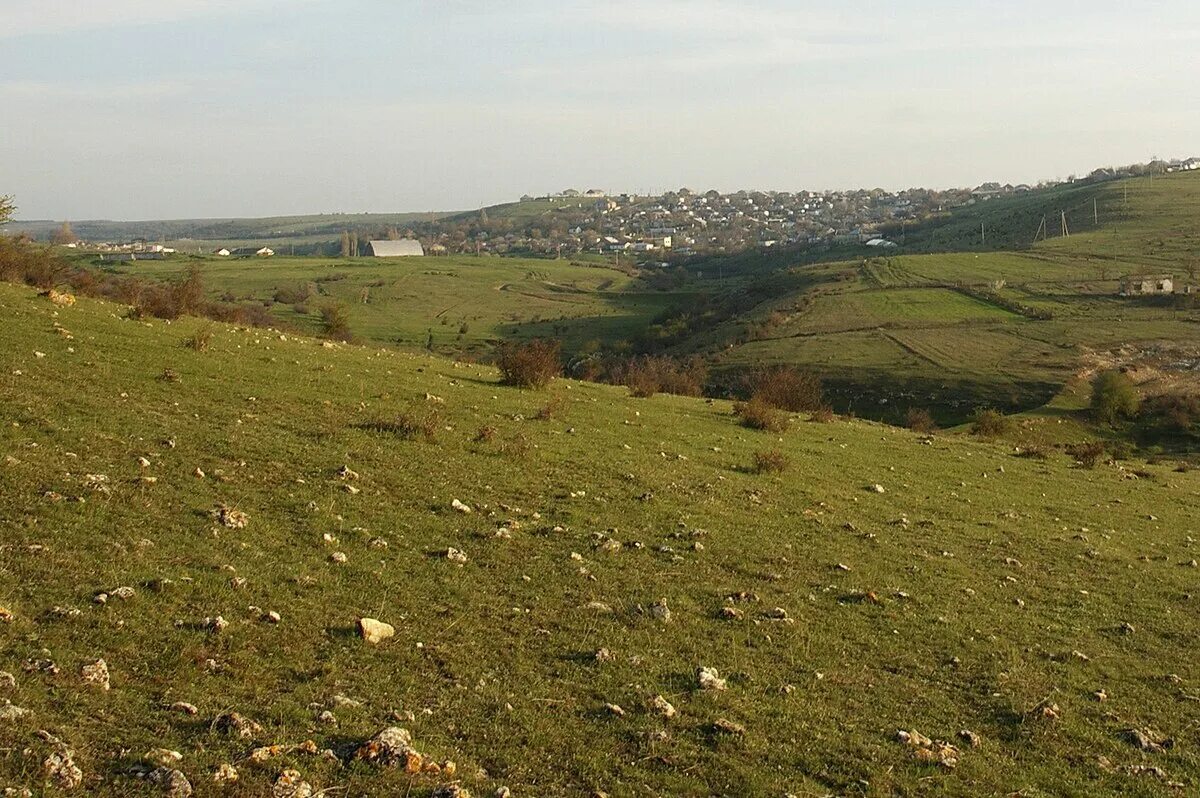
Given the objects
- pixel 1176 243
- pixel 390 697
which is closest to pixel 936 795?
pixel 390 697

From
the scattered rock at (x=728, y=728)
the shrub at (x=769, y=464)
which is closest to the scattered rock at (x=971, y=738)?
the scattered rock at (x=728, y=728)

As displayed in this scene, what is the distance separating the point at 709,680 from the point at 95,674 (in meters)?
5.12

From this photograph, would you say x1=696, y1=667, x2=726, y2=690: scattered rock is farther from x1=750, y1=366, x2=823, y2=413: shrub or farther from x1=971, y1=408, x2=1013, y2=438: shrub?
x1=971, y1=408, x2=1013, y2=438: shrub

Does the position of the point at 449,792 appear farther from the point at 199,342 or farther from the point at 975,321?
the point at 975,321

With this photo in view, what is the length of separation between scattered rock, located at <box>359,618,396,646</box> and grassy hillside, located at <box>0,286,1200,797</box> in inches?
4.5

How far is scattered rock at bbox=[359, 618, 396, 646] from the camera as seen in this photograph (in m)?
8.74

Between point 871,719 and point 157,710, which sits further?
point 871,719

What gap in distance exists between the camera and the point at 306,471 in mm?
14000

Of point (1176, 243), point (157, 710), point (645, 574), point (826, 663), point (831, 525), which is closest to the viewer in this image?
point (157, 710)

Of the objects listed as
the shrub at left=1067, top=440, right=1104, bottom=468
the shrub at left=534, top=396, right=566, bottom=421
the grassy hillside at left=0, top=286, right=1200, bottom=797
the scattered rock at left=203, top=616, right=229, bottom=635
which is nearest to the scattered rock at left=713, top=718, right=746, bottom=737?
the grassy hillside at left=0, top=286, right=1200, bottom=797

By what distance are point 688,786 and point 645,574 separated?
522 centimetres

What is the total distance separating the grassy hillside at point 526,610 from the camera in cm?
711

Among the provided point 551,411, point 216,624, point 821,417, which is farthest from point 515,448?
point 821,417

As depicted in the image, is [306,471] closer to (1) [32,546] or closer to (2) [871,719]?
(1) [32,546]
